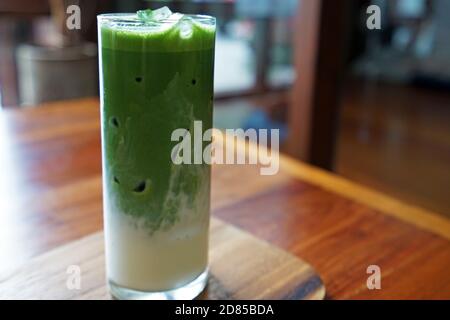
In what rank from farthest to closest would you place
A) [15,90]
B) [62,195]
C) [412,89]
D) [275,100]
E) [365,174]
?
[412,89], [275,100], [15,90], [365,174], [62,195]

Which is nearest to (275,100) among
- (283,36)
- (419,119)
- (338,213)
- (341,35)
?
(283,36)

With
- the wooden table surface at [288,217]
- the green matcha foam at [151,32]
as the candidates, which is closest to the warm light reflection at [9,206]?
the wooden table surface at [288,217]

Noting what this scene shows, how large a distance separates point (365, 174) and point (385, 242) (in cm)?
164

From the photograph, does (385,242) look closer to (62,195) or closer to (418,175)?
(62,195)

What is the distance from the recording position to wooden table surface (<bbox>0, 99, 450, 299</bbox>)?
594 mm

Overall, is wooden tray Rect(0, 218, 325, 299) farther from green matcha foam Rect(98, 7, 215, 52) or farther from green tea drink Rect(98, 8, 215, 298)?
green matcha foam Rect(98, 7, 215, 52)

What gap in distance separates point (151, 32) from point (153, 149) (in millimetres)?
106

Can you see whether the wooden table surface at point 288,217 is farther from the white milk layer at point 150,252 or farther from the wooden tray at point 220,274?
the white milk layer at point 150,252

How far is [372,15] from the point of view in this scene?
69cm

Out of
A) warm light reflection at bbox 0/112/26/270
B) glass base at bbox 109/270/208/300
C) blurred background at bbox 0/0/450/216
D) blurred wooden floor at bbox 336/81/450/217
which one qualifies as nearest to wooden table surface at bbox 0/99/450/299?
warm light reflection at bbox 0/112/26/270

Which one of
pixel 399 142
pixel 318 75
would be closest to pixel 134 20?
pixel 318 75

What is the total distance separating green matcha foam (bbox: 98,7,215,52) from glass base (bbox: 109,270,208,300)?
243mm

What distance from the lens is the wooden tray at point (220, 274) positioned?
53cm

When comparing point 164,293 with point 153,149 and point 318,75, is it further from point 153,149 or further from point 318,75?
point 318,75
